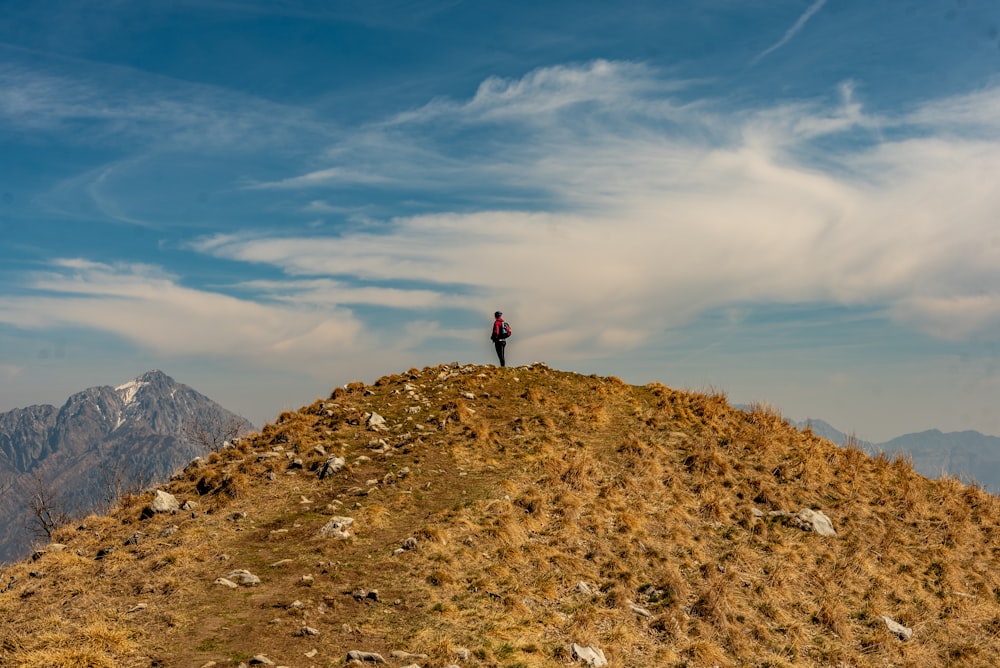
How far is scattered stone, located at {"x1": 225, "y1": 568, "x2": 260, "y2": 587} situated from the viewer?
45.9 ft

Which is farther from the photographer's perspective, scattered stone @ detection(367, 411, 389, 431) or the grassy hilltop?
scattered stone @ detection(367, 411, 389, 431)

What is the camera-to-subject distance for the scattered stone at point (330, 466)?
Result: 20984mm

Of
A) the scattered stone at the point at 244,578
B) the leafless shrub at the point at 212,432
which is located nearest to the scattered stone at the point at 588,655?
the scattered stone at the point at 244,578

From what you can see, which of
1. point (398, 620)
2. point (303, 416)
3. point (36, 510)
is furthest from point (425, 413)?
point (36, 510)

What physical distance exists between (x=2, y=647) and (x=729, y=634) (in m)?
15.5

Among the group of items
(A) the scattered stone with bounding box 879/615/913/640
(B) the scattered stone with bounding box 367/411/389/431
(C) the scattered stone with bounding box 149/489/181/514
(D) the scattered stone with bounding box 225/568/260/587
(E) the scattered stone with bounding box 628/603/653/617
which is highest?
(B) the scattered stone with bounding box 367/411/389/431

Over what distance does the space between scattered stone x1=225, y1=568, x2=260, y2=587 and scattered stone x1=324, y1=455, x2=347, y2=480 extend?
6485mm

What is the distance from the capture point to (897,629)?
51.9 ft

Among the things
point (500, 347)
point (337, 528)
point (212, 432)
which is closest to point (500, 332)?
point (500, 347)

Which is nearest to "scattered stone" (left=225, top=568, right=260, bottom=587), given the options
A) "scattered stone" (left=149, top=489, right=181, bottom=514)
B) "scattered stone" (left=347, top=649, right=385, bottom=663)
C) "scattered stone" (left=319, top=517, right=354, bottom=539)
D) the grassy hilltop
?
the grassy hilltop

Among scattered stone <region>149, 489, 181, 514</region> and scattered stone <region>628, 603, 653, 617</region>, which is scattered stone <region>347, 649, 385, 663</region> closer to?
scattered stone <region>628, 603, 653, 617</region>

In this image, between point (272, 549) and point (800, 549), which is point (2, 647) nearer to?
point (272, 549)

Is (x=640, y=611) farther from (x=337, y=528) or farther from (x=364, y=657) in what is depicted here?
(x=337, y=528)

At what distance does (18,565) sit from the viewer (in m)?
17.3
